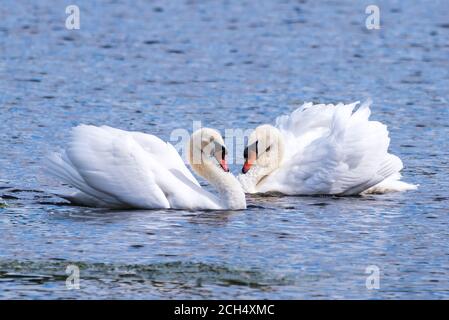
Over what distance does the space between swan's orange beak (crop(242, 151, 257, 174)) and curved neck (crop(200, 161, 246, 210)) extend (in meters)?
1.19

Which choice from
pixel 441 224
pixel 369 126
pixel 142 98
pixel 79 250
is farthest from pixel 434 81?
pixel 79 250

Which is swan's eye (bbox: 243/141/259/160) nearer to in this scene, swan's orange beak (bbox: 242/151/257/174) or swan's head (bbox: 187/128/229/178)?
swan's orange beak (bbox: 242/151/257/174)

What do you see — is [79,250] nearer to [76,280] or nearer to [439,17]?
[76,280]

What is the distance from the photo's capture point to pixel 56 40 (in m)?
28.7

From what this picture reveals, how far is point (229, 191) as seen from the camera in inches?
643

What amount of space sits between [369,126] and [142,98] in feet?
20.6

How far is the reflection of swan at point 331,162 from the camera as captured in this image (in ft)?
57.4

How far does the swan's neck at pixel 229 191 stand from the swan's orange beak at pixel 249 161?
1238 mm

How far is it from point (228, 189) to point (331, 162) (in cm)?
175
